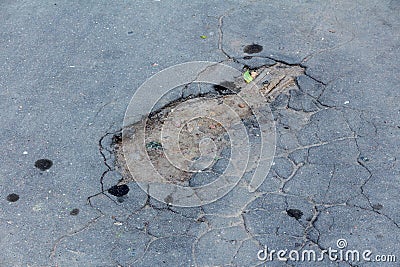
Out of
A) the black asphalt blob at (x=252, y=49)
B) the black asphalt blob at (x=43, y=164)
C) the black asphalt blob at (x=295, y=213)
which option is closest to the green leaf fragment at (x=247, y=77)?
the black asphalt blob at (x=252, y=49)

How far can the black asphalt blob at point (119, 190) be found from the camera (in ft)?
17.3

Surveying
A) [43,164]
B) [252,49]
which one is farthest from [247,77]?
[43,164]

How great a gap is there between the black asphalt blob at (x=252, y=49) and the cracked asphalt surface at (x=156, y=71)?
0.16 ft

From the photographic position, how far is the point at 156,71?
6.53 metres

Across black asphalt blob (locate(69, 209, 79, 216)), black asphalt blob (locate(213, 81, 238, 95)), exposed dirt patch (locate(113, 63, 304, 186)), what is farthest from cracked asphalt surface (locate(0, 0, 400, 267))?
black asphalt blob (locate(213, 81, 238, 95))

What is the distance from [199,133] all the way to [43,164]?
1.50 m

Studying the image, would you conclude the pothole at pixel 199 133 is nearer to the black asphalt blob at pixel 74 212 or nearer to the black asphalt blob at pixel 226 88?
the black asphalt blob at pixel 226 88

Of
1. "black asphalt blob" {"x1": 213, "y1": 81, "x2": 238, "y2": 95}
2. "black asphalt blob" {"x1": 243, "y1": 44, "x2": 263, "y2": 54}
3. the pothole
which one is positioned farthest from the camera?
"black asphalt blob" {"x1": 243, "y1": 44, "x2": 263, "y2": 54}

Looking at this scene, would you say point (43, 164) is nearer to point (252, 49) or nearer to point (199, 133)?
point (199, 133)

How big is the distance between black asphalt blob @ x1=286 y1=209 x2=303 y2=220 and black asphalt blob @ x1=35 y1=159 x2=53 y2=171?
7.34ft

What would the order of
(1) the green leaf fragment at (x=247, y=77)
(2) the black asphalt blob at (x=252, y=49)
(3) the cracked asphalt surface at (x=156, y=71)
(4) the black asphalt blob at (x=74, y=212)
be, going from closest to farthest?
(3) the cracked asphalt surface at (x=156, y=71), (4) the black asphalt blob at (x=74, y=212), (1) the green leaf fragment at (x=247, y=77), (2) the black asphalt blob at (x=252, y=49)

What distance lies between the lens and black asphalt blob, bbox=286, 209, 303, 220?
16.4 ft

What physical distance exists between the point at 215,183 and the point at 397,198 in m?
1.57

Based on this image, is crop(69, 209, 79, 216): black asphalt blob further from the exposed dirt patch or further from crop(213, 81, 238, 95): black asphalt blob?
crop(213, 81, 238, 95): black asphalt blob
